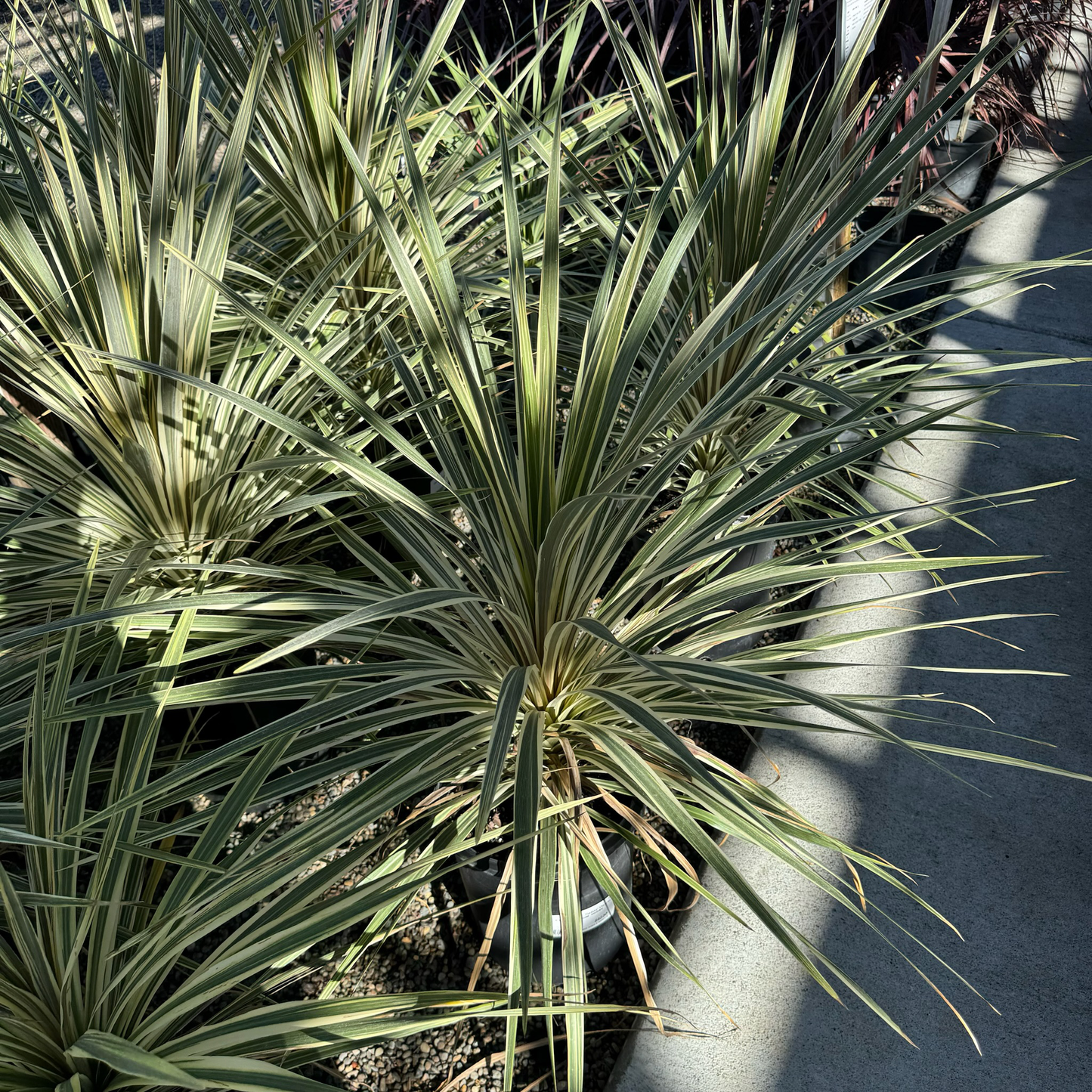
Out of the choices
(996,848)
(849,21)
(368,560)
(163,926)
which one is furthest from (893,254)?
(163,926)

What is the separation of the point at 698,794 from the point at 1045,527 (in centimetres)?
119

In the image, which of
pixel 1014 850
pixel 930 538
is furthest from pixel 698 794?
pixel 930 538

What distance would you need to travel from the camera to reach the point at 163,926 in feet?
2.63

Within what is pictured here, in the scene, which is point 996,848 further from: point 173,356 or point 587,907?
point 173,356

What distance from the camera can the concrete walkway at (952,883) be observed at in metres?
1.11

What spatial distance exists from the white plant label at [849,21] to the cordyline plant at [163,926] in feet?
4.74

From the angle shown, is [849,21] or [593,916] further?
[849,21]

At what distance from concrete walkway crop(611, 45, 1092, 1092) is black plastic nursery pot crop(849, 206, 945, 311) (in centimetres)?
57

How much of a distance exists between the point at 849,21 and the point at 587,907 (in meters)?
1.50

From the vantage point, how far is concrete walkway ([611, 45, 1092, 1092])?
43.9 inches

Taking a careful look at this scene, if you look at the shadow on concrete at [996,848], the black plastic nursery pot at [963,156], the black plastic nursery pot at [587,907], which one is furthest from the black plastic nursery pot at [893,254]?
the black plastic nursery pot at [587,907]

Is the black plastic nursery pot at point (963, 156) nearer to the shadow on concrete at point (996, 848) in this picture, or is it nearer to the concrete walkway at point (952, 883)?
the shadow on concrete at point (996, 848)

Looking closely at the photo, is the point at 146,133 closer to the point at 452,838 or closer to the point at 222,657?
the point at 222,657

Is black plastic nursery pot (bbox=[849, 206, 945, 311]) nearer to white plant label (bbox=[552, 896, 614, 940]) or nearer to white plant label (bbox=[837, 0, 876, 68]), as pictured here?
white plant label (bbox=[837, 0, 876, 68])
